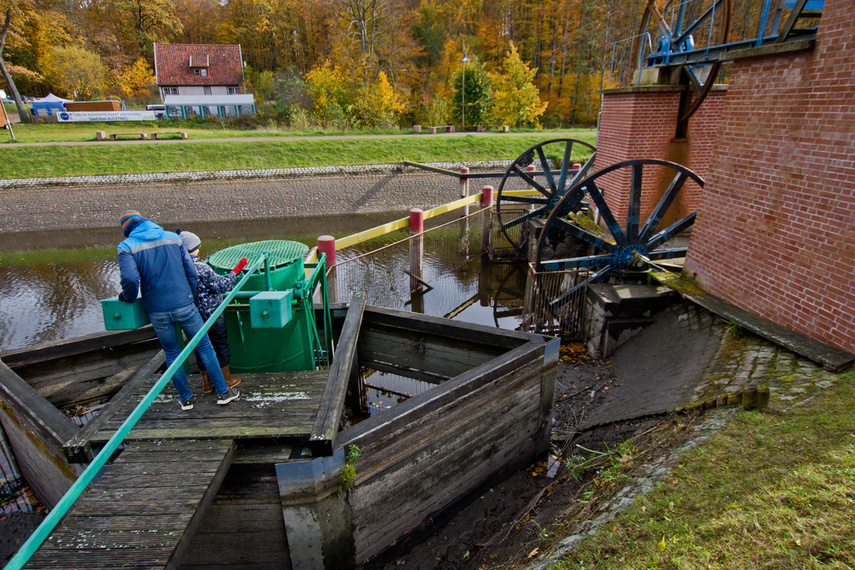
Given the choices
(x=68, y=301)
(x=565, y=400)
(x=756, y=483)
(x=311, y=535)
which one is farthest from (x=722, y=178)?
(x=68, y=301)

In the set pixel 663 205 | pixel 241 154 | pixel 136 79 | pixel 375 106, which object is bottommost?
pixel 663 205

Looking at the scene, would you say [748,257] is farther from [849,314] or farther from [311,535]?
[311,535]

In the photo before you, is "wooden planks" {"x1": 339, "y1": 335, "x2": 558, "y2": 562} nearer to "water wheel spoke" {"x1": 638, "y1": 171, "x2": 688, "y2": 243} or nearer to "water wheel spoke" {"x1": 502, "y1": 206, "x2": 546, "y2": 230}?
"water wheel spoke" {"x1": 638, "y1": 171, "x2": 688, "y2": 243}

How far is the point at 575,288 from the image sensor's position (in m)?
7.93

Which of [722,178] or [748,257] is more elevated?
[722,178]

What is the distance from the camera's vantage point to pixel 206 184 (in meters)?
19.1

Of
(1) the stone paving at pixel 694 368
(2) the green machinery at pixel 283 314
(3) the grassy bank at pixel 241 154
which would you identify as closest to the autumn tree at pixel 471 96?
(3) the grassy bank at pixel 241 154

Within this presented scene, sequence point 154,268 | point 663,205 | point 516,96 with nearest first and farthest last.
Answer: point 154,268 < point 663,205 < point 516,96

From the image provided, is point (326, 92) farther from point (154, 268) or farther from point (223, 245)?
point (154, 268)

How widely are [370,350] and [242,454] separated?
273 cm

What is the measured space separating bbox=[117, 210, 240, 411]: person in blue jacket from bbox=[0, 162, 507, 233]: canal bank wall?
15427 mm

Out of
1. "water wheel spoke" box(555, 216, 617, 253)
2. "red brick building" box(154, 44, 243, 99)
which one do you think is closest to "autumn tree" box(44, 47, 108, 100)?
"red brick building" box(154, 44, 243, 99)

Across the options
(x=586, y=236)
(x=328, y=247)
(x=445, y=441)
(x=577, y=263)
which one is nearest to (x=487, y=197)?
(x=586, y=236)

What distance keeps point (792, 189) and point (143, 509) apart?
653 centimetres
